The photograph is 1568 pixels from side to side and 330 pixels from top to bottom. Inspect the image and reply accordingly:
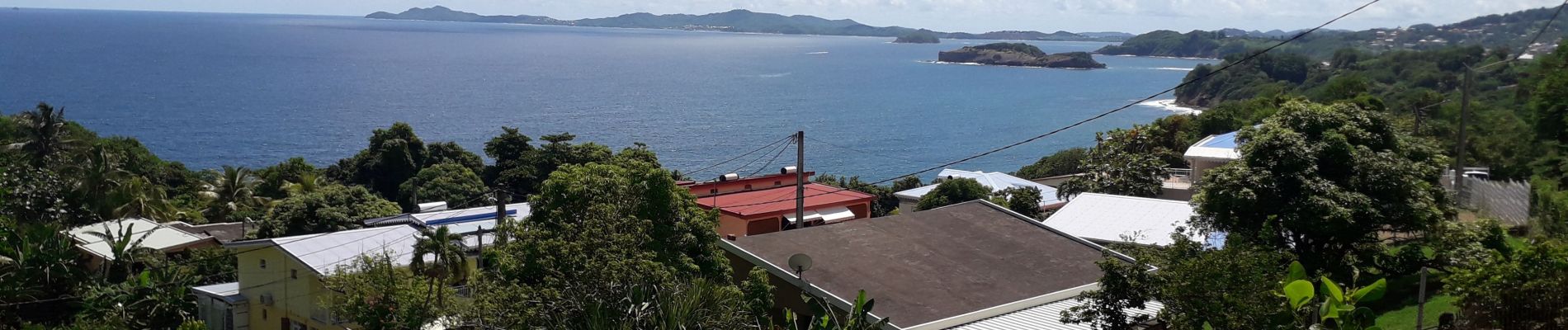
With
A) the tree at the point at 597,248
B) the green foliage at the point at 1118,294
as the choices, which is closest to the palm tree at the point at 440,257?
the tree at the point at 597,248

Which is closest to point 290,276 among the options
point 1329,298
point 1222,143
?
point 1329,298

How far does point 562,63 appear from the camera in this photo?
196250 millimetres

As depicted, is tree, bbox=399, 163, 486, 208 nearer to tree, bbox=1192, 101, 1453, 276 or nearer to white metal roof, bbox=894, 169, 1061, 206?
white metal roof, bbox=894, 169, 1061, 206

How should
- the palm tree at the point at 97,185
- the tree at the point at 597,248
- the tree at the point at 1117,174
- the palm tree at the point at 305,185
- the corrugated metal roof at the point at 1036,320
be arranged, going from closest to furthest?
Result: the tree at the point at 597,248, the corrugated metal roof at the point at 1036,320, the tree at the point at 1117,174, the palm tree at the point at 97,185, the palm tree at the point at 305,185

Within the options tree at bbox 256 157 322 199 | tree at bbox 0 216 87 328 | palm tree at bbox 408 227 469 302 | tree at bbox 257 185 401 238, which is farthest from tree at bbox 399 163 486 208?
palm tree at bbox 408 227 469 302

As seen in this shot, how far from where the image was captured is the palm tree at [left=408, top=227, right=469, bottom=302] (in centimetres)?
2006

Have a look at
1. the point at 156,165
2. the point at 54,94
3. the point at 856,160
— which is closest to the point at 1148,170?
the point at 156,165

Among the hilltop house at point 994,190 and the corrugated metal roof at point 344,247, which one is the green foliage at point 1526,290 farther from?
the hilltop house at point 994,190

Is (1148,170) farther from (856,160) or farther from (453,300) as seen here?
(856,160)

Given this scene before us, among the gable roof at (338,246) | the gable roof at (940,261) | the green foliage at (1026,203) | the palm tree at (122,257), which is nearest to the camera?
the gable roof at (940,261)

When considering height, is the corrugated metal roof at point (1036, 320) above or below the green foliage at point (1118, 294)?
below

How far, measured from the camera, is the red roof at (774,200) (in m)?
28.2

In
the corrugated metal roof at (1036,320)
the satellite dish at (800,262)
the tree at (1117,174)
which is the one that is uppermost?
the satellite dish at (800,262)

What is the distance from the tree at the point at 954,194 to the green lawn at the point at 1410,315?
19.7m
